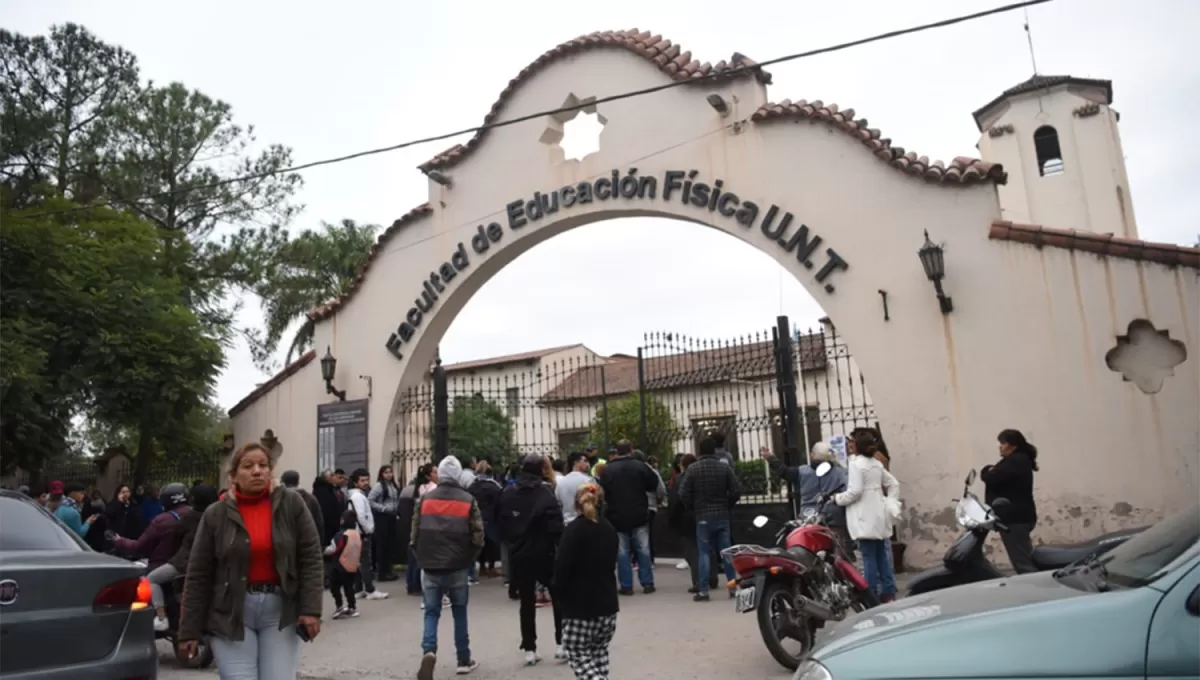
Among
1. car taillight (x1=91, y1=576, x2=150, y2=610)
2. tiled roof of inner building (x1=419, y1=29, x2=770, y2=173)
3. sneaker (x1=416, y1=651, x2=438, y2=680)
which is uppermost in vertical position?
tiled roof of inner building (x1=419, y1=29, x2=770, y2=173)

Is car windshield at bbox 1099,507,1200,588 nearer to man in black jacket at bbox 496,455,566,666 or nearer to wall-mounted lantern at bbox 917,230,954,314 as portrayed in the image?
man in black jacket at bbox 496,455,566,666

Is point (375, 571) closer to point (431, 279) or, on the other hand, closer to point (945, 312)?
point (431, 279)

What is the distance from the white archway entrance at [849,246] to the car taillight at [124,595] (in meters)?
7.81

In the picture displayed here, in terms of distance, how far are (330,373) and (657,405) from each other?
682cm

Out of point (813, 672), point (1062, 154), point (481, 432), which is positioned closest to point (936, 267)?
point (813, 672)

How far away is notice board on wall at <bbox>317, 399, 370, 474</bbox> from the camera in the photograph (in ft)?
46.2

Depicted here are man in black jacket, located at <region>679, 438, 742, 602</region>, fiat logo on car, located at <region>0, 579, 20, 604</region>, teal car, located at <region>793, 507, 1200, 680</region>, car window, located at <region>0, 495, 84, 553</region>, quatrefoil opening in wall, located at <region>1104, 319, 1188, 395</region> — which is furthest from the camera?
man in black jacket, located at <region>679, 438, 742, 602</region>

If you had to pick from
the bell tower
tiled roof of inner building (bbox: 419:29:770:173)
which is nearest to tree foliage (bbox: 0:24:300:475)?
tiled roof of inner building (bbox: 419:29:770:173)

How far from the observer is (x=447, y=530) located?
6645 millimetres

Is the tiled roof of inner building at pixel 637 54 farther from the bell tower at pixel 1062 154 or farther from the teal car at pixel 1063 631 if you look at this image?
the bell tower at pixel 1062 154

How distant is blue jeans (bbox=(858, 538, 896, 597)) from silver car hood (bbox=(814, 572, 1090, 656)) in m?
3.92

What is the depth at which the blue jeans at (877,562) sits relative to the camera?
24.1 feet

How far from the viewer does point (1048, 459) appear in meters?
9.00

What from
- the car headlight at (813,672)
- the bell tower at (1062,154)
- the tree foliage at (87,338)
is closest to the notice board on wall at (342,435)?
the tree foliage at (87,338)
